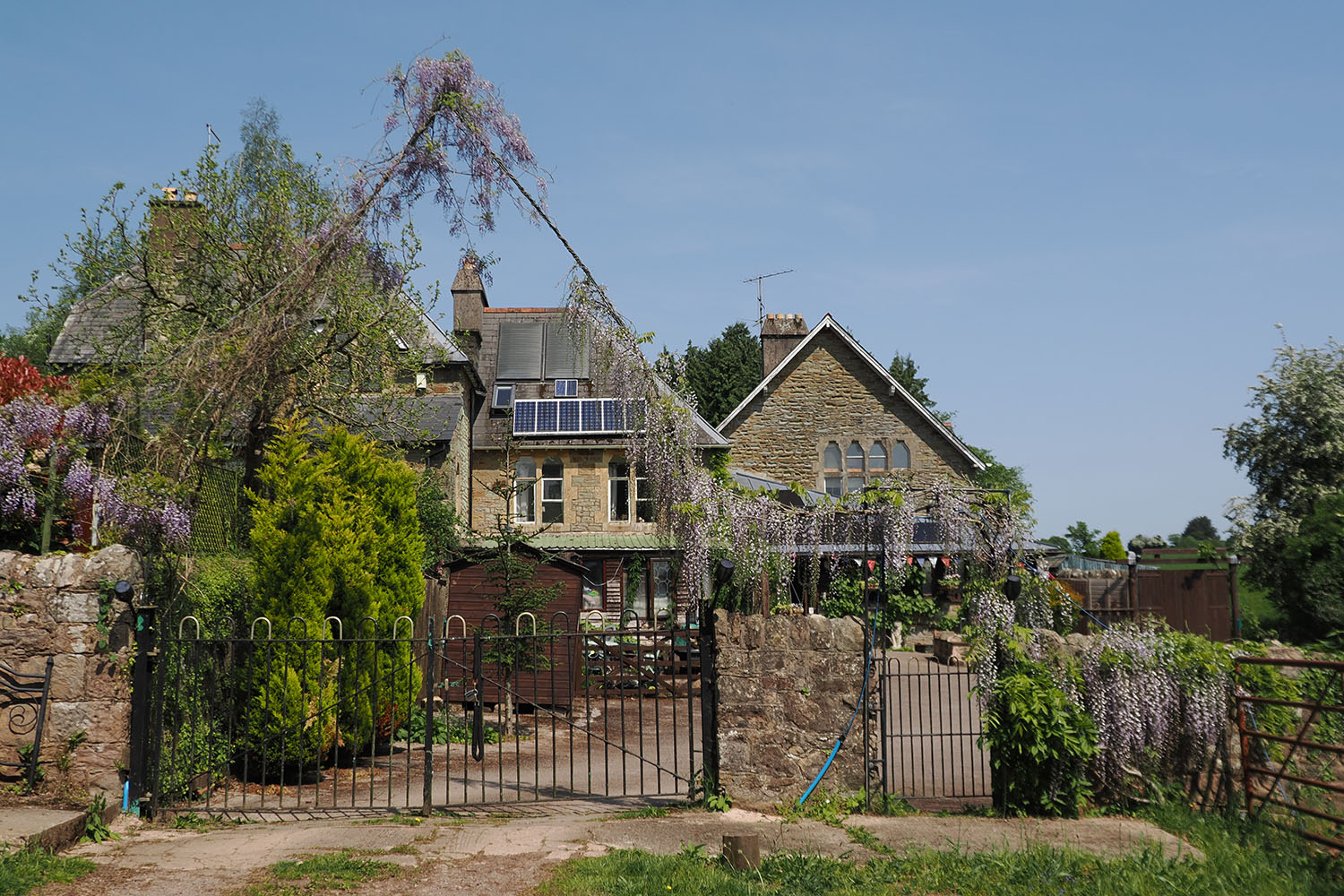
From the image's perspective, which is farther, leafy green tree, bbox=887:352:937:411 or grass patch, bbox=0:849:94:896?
leafy green tree, bbox=887:352:937:411

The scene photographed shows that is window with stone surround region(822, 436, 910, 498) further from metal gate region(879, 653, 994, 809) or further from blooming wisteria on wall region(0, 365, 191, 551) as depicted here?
blooming wisteria on wall region(0, 365, 191, 551)

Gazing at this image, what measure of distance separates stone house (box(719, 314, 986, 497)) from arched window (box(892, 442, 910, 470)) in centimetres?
2

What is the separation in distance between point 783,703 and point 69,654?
19.7 ft

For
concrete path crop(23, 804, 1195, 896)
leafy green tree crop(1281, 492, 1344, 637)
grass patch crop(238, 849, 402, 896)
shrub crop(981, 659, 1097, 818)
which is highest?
leafy green tree crop(1281, 492, 1344, 637)

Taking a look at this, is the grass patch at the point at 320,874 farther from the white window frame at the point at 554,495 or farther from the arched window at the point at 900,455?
the arched window at the point at 900,455

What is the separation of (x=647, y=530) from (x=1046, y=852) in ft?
54.5

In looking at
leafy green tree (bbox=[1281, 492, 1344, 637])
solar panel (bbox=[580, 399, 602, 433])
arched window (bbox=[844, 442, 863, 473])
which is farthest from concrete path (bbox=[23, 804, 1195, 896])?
arched window (bbox=[844, 442, 863, 473])

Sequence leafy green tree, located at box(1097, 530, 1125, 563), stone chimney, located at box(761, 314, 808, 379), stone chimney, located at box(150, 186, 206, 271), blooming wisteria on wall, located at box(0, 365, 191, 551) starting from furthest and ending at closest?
leafy green tree, located at box(1097, 530, 1125, 563), stone chimney, located at box(761, 314, 808, 379), stone chimney, located at box(150, 186, 206, 271), blooming wisteria on wall, located at box(0, 365, 191, 551)

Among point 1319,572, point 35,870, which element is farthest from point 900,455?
point 35,870

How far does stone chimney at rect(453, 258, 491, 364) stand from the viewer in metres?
25.2

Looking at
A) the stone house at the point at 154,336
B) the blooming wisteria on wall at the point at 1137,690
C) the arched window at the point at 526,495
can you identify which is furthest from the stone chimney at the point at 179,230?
the arched window at the point at 526,495

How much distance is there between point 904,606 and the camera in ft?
73.2

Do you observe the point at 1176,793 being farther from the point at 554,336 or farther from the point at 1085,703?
the point at 554,336

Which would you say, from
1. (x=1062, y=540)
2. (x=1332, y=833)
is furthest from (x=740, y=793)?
(x=1062, y=540)
